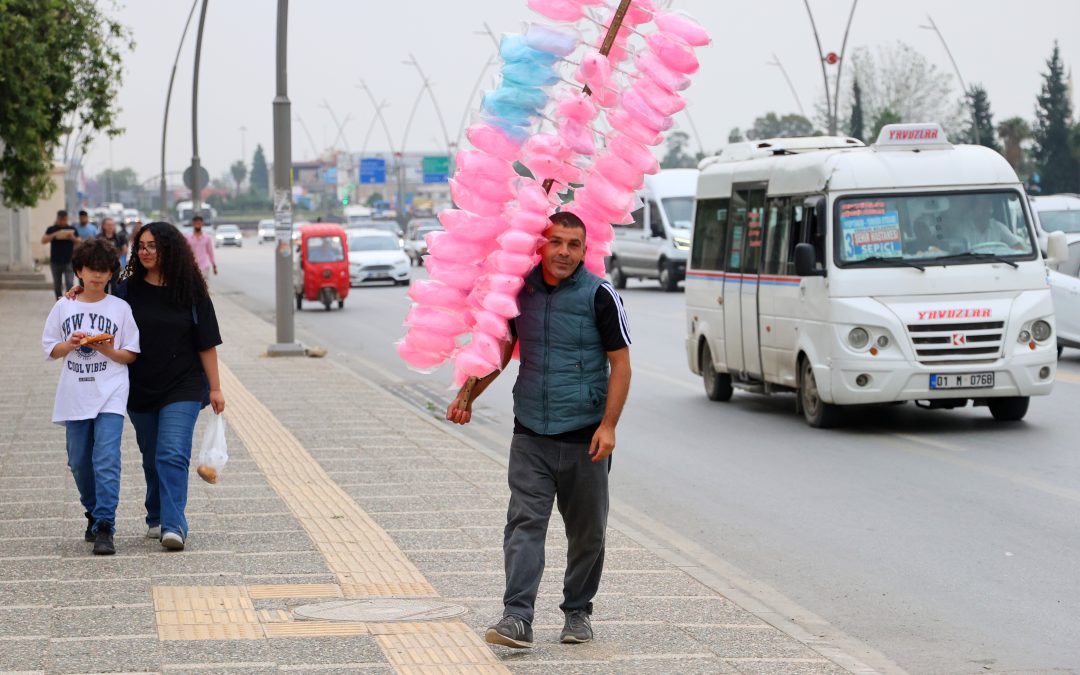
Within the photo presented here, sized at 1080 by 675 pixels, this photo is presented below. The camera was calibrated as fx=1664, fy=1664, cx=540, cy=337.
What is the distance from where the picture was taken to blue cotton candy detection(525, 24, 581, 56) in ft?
20.7

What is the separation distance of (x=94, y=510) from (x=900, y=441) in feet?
24.2

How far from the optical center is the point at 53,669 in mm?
5859

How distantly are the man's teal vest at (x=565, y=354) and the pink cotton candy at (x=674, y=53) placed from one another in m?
0.85

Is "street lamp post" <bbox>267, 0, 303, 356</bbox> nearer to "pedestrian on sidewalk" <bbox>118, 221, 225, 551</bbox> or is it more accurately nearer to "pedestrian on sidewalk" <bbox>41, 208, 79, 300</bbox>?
"pedestrian on sidewalk" <bbox>41, 208, 79, 300</bbox>

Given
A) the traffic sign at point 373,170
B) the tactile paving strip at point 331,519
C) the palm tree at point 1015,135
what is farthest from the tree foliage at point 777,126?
the tactile paving strip at point 331,519

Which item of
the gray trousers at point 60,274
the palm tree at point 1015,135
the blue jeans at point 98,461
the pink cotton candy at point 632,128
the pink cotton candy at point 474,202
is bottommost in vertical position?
the gray trousers at point 60,274

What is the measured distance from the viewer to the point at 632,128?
6328 millimetres

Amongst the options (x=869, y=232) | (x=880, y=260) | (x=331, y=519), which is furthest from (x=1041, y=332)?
(x=331, y=519)

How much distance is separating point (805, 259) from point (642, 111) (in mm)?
8140

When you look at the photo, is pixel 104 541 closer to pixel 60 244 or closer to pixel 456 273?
pixel 456 273

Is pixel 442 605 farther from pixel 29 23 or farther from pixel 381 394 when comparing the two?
pixel 29 23

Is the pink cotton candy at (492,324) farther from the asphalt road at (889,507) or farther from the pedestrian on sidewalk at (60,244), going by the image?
the pedestrian on sidewalk at (60,244)

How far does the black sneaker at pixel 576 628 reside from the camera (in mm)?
6484

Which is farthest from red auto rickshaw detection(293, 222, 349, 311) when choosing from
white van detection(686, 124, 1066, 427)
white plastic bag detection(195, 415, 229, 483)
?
white plastic bag detection(195, 415, 229, 483)
